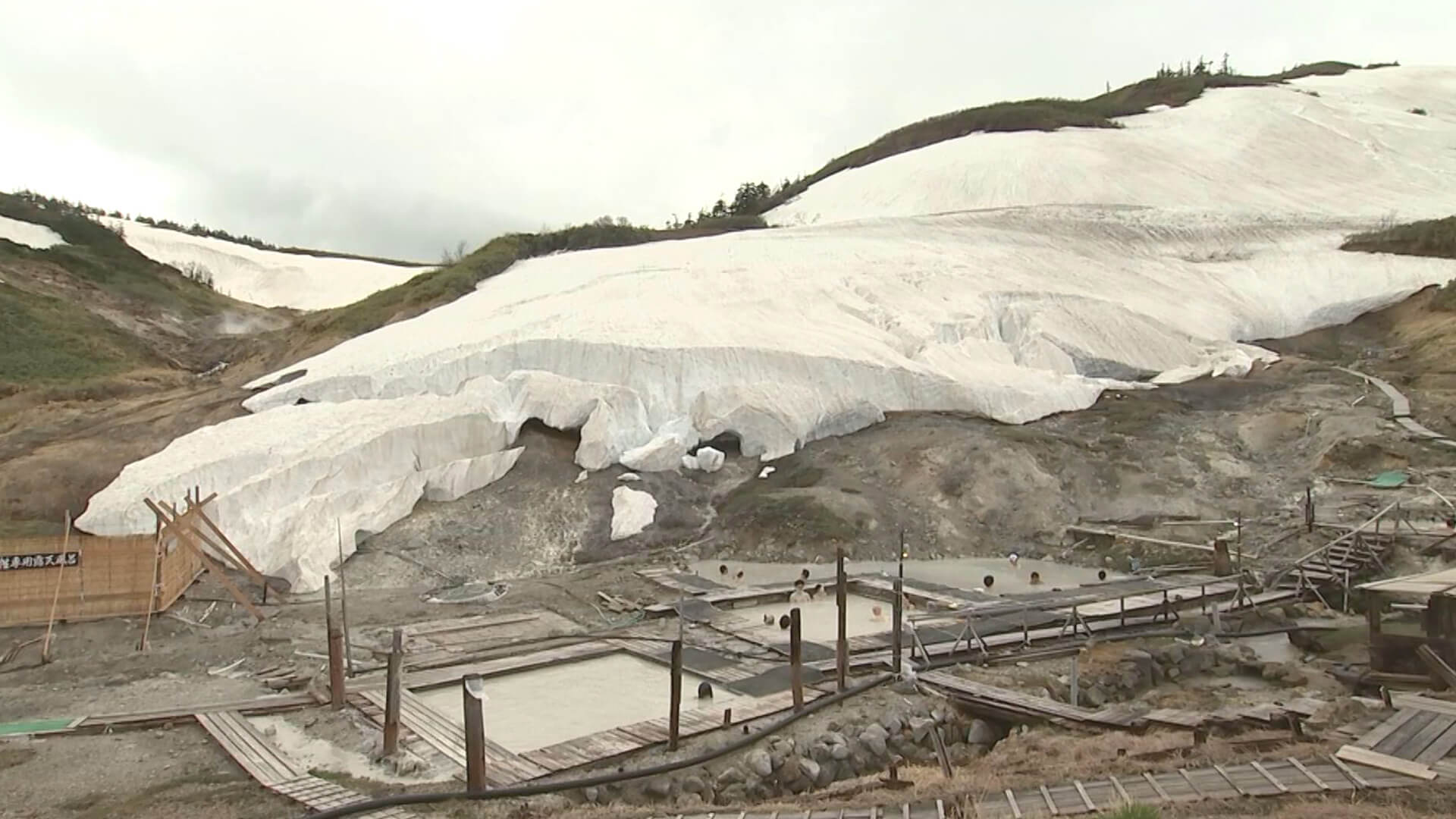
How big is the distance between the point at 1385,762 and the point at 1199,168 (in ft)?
131

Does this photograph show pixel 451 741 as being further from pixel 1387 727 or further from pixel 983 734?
pixel 1387 727

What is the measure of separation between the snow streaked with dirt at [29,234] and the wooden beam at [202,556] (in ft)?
129

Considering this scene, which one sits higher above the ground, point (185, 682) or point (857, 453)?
point (857, 453)

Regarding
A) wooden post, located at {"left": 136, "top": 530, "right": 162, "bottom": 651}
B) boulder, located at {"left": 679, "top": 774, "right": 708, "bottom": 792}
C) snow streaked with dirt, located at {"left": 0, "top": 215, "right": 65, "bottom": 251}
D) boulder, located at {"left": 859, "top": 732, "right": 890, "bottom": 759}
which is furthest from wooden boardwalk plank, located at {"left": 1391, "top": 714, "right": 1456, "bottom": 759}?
snow streaked with dirt, located at {"left": 0, "top": 215, "right": 65, "bottom": 251}

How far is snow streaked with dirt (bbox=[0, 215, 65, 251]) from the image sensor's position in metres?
47.8

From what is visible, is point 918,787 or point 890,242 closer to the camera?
point 918,787

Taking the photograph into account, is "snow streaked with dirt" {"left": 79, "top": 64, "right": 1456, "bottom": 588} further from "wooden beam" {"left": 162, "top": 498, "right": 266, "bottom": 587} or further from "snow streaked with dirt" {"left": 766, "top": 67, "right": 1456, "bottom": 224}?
"wooden beam" {"left": 162, "top": 498, "right": 266, "bottom": 587}

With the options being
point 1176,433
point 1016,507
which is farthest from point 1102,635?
point 1176,433

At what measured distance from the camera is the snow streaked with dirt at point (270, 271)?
2687 inches

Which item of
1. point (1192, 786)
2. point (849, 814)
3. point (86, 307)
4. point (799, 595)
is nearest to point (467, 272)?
point (86, 307)

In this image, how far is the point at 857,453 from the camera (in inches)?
878

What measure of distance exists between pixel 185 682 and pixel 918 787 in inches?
372

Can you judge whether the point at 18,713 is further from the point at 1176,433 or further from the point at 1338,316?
the point at 1338,316

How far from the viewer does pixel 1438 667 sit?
982 cm
